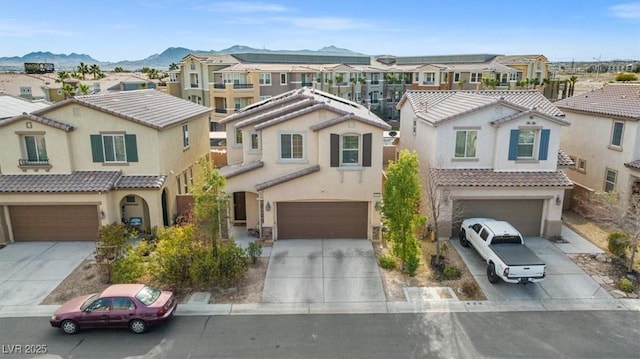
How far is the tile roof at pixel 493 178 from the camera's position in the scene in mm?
19969

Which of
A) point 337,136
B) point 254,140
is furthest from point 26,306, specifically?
point 337,136

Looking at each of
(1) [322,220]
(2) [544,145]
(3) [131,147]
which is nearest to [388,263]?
(1) [322,220]

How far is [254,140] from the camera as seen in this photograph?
22141 millimetres

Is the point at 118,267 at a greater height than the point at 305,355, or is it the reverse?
the point at 118,267

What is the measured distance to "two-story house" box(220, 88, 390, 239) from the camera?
19.8 metres

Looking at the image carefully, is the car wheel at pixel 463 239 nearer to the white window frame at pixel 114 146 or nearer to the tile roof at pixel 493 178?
the tile roof at pixel 493 178

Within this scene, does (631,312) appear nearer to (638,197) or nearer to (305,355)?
(638,197)

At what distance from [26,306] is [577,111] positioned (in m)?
29.7

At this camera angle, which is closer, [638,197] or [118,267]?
[118,267]

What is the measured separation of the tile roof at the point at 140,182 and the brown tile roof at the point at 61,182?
0.30m

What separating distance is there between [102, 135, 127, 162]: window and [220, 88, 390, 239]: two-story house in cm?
508

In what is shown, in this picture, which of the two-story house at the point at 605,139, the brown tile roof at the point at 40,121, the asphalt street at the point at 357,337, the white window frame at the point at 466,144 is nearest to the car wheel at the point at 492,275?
the asphalt street at the point at 357,337

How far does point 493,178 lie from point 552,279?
17.7 ft

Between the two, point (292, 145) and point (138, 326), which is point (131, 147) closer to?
point (292, 145)
